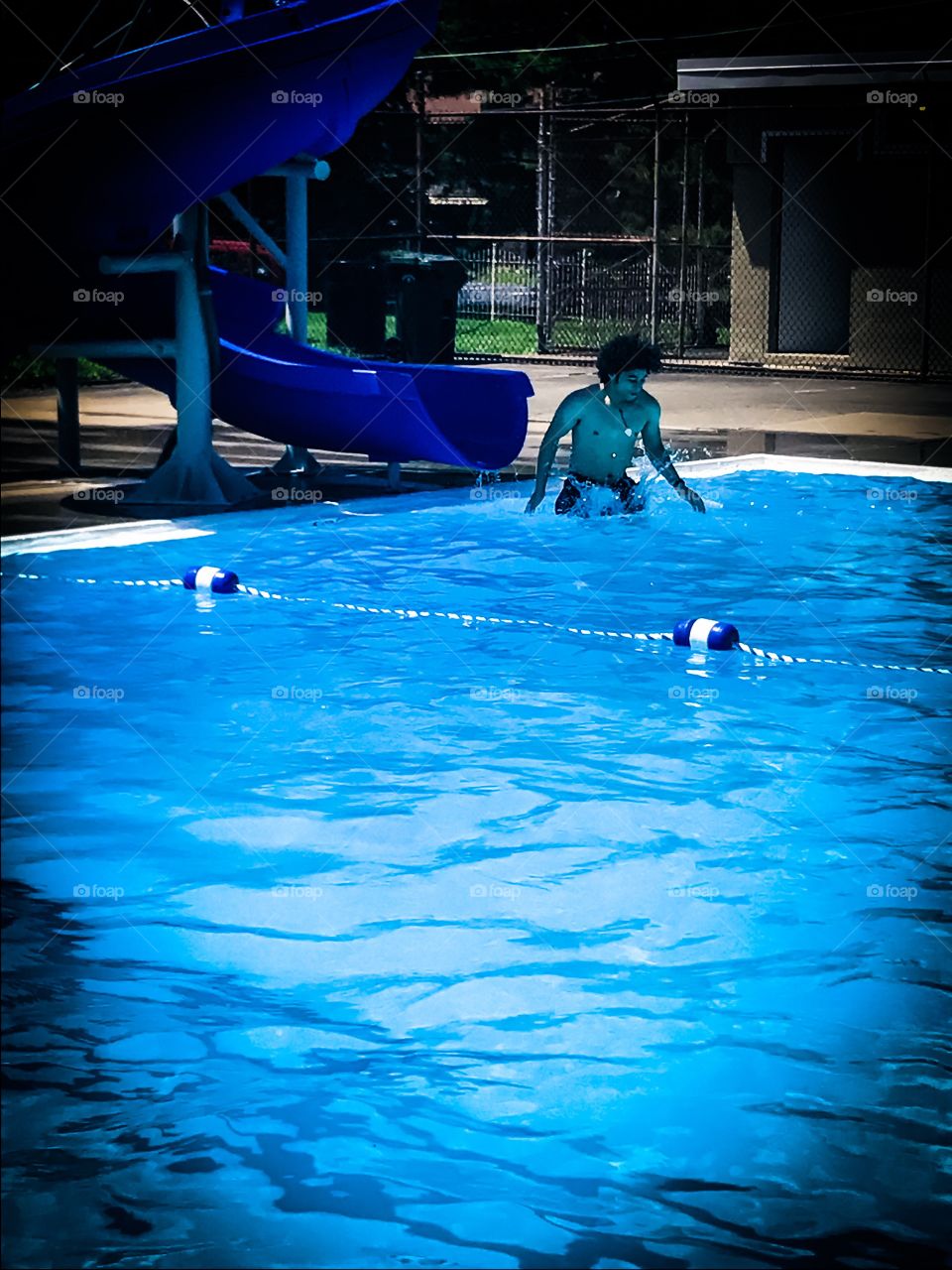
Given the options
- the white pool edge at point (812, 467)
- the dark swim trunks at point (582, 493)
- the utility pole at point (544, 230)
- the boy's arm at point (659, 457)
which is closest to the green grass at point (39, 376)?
the utility pole at point (544, 230)

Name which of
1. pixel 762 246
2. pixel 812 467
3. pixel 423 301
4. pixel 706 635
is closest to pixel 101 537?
pixel 706 635

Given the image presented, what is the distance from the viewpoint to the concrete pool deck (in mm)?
14695

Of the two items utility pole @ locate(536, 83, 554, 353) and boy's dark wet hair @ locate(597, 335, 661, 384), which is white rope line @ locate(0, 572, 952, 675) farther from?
utility pole @ locate(536, 83, 554, 353)

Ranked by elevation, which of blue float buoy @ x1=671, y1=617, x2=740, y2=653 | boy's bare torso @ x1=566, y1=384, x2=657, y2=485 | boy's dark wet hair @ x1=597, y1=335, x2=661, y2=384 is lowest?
blue float buoy @ x1=671, y1=617, x2=740, y2=653

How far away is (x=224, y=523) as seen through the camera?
12.8m

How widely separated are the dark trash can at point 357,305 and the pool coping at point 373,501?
1038cm

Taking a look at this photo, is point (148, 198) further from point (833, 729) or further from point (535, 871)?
point (535, 871)

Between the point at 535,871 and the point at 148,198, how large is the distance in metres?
8.13

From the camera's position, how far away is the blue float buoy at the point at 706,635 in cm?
966

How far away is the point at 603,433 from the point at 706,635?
3442mm

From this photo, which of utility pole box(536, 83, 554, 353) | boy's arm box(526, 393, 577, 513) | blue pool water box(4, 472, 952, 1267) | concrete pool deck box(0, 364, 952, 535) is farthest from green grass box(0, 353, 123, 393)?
blue pool water box(4, 472, 952, 1267)

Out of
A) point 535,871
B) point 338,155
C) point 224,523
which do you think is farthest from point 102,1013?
point 338,155

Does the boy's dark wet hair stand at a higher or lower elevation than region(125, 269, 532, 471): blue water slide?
higher

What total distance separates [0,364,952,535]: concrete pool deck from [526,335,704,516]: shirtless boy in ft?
6.37
